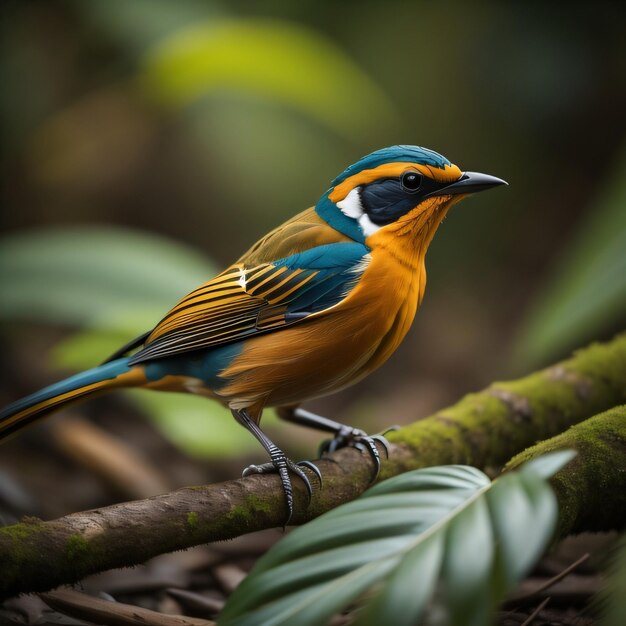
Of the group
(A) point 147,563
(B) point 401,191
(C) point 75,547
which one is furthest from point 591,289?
(C) point 75,547

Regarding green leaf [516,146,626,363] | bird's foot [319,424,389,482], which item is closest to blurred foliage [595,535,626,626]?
bird's foot [319,424,389,482]

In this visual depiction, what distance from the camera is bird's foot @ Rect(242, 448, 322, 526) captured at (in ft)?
9.00

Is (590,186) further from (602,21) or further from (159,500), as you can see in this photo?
(159,500)

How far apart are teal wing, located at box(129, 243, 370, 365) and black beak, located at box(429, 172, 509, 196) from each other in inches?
15.0

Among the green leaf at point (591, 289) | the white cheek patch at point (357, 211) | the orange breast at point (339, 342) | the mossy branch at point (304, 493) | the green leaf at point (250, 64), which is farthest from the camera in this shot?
the green leaf at point (250, 64)

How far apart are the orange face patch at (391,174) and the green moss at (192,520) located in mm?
1475

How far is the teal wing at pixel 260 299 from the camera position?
3.11m

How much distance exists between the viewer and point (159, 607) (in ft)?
10.8

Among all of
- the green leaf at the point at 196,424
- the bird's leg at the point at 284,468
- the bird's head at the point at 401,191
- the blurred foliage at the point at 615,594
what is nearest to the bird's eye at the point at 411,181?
the bird's head at the point at 401,191

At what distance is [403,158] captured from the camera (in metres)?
3.12

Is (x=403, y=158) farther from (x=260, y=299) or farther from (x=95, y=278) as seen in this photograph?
(x=95, y=278)

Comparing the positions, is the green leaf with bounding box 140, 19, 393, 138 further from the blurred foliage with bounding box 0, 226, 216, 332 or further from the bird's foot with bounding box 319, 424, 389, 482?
the bird's foot with bounding box 319, 424, 389, 482

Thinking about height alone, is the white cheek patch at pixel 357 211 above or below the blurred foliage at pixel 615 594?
above

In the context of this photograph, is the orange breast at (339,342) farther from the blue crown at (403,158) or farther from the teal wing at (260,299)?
the blue crown at (403,158)
